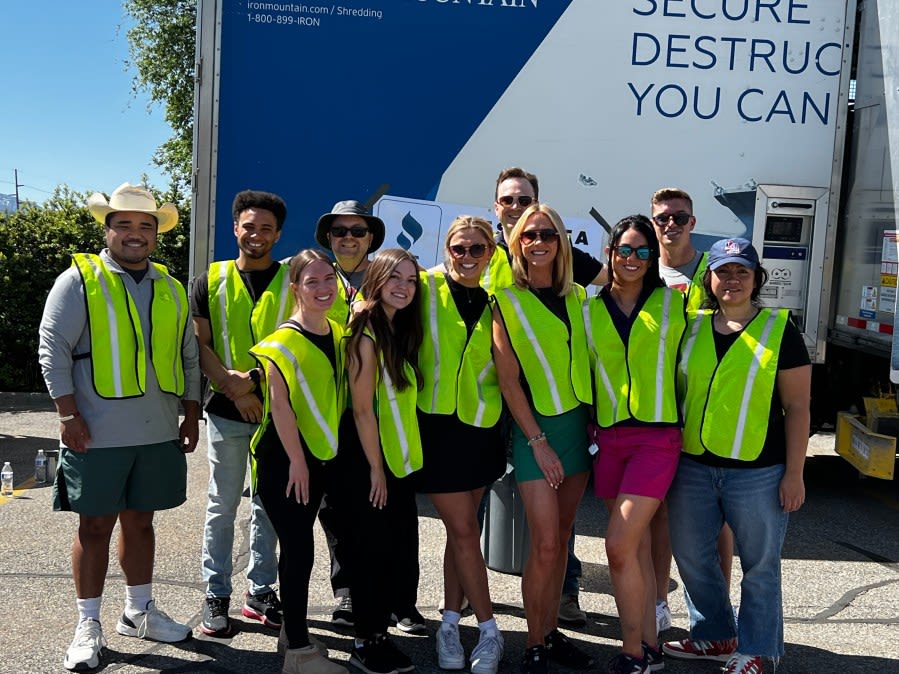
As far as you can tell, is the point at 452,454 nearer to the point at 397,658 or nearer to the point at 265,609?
the point at 397,658

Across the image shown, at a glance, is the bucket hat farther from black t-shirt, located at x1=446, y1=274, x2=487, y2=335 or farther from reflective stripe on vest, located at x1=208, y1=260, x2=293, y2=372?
black t-shirt, located at x1=446, y1=274, x2=487, y2=335

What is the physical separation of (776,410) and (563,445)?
31.1 inches

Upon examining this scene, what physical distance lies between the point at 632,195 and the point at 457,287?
231 cm

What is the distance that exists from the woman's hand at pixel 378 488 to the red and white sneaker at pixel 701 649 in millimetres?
1367

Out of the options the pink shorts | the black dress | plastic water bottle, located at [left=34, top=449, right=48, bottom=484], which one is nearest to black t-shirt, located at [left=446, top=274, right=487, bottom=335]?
the black dress

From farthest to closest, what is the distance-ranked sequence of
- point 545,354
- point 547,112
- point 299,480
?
point 547,112 < point 545,354 < point 299,480

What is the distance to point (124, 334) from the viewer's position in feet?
10.5

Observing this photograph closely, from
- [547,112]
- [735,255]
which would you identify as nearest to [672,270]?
[735,255]

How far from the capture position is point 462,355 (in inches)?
121

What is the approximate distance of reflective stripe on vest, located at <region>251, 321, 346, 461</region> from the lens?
294 cm

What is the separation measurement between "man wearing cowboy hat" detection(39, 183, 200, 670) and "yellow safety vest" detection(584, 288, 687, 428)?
1704mm

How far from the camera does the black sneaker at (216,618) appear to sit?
3412mm

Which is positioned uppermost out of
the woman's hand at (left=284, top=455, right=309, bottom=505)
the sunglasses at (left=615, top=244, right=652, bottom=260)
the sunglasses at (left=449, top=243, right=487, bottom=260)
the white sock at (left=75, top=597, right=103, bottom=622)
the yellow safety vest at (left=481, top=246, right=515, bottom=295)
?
the sunglasses at (left=615, top=244, right=652, bottom=260)

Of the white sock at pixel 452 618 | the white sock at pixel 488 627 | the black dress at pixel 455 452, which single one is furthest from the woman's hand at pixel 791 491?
the white sock at pixel 452 618
